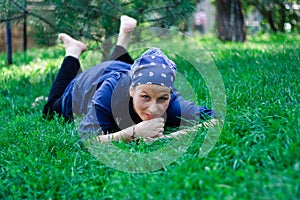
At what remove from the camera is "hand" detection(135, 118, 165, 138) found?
289 cm

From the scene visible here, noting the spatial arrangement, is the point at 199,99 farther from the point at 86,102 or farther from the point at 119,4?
the point at 119,4

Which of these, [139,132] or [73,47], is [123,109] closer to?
[139,132]

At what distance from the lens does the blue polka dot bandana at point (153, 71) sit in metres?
2.91

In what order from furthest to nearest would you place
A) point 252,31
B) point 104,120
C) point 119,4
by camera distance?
point 252,31 → point 119,4 → point 104,120

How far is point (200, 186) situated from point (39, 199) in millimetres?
812

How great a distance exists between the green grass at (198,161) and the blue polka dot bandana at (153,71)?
389 millimetres

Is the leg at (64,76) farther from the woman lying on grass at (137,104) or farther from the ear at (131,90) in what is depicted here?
the ear at (131,90)

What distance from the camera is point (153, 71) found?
9.58 ft

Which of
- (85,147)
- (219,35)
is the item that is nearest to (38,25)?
(85,147)

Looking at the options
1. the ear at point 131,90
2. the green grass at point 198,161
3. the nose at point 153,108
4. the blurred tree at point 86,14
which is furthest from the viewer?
the blurred tree at point 86,14

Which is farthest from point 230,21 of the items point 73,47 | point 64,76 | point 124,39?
point 64,76

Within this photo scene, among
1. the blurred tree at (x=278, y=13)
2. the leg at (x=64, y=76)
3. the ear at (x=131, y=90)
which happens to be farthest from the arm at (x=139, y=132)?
the blurred tree at (x=278, y=13)

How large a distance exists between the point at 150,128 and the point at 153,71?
35cm

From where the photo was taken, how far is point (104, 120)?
10.2ft
